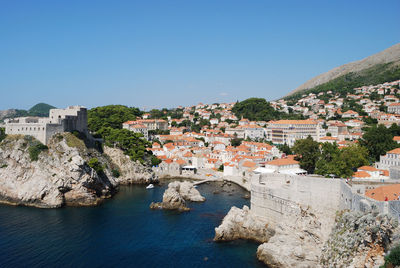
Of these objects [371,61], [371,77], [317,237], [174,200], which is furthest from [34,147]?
[371,61]

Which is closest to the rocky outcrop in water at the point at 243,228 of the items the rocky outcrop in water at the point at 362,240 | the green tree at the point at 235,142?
the rocky outcrop in water at the point at 362,240

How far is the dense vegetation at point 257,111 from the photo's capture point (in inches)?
3325

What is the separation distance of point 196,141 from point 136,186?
2669cm

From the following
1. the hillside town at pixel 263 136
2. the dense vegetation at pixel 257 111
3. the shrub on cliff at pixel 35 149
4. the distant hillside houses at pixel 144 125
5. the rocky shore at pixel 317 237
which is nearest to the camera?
the rocky shore at pixel 317 237

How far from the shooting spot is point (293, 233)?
19.3 metres

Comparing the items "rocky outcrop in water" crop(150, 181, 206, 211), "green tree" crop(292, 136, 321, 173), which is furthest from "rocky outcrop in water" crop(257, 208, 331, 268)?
"green tree" crop(292, 136, 321, 173)

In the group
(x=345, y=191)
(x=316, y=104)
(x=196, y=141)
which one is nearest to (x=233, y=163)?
(x=196, y=141)

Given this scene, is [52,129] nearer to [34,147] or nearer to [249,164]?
[34,147]

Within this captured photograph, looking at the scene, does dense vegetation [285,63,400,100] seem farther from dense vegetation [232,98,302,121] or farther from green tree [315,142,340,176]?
green tree [315,142,340,176]

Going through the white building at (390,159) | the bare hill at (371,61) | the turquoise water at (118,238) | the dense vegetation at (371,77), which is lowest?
the turquoise water at (118,238)

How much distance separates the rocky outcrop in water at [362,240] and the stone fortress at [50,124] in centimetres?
3168

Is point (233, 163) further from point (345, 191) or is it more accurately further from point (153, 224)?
point (345, 191)

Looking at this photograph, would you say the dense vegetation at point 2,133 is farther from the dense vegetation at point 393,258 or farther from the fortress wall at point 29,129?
the dense vegetation at point 393,258

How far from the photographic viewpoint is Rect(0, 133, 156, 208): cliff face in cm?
3116
